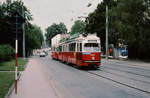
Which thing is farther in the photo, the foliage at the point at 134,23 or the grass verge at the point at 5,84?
the foliage at the point at 134,23

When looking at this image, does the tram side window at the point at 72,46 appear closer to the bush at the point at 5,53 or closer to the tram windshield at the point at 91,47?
the tram windshield at the point at 91,47

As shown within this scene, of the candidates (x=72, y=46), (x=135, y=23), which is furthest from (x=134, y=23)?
(x=72, y=46)

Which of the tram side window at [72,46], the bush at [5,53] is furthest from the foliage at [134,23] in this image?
the bush at [5,53]

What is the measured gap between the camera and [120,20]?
111 ft

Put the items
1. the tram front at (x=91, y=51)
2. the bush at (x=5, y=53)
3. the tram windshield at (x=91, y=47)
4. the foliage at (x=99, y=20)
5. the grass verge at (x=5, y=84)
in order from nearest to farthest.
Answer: the grass verge at (x=5, y=84) → the tram front at (x=91, y=51) → the tram windshield at (x=91, y=47) → the bush at (x=5, y=53) → the foliage at (x=99, y=20)

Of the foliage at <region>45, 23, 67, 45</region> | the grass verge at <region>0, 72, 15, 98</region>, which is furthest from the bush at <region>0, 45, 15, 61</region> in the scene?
the foliage at <region>45, 23, 67, 45</region>

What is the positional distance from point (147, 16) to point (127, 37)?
3.80 m

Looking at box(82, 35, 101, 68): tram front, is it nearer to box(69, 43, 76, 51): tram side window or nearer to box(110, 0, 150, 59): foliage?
box(69, 43, 76, 51): tram side window

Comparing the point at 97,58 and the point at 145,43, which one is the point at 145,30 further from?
the point at 97,58

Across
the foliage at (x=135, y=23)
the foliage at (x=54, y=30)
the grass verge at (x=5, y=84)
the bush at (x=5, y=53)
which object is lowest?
the grass verge at (x=5, y=84)

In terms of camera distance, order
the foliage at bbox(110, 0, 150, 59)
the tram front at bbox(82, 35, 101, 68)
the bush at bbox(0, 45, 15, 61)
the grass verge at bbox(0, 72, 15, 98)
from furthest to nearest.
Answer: the foliage at bbox(110, 0, 150, 59) → the bush at bbox(0, 45, 15, 61) → the tram front at bbox(82, 35, 101, 68) → the grass verge at bbox(0, 72, 15, 98)

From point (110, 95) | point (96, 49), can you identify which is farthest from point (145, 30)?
point (110, 95)

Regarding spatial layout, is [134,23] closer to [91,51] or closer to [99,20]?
[91,51]

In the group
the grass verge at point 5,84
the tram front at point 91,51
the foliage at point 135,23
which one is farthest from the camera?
the foliage at point 135,23
